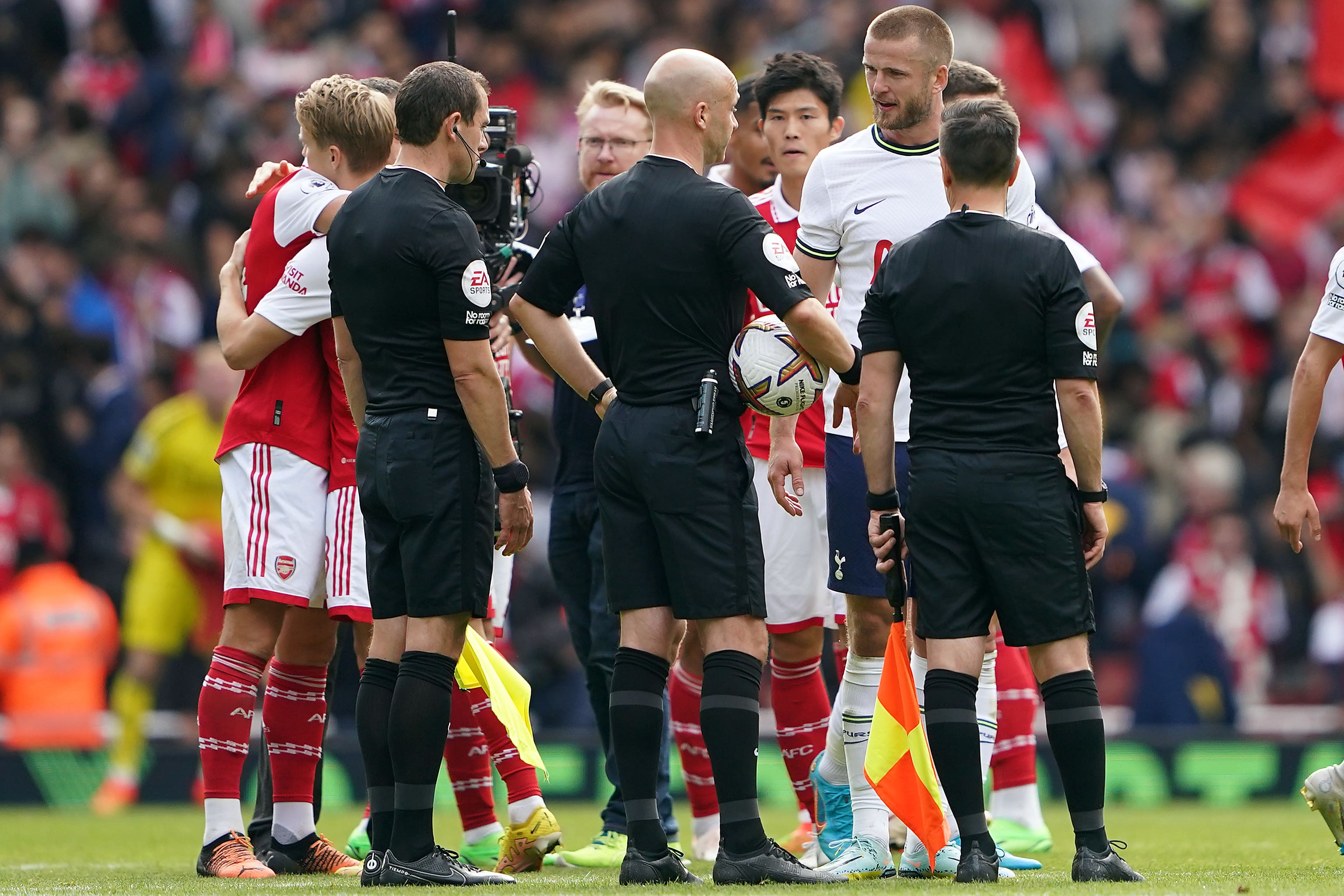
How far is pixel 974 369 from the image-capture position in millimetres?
5797

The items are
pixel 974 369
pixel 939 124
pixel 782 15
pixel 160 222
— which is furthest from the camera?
pixel 782 15

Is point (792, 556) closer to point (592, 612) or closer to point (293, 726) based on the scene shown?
point (592, 612)

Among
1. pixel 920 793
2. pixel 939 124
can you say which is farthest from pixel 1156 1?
pixel 920 793

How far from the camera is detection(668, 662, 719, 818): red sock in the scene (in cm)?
769

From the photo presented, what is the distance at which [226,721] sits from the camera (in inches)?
268

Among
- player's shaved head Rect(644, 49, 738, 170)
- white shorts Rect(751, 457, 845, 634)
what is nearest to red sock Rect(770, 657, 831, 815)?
white shorts Rect(751, 457, 845, 634)

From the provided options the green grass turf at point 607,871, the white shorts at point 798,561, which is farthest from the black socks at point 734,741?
the white shorts at point 798,561

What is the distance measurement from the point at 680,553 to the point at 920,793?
1.08m

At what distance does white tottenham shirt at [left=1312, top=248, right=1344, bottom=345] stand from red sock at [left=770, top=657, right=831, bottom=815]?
87.0 inches

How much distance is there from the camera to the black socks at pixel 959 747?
18.9ft

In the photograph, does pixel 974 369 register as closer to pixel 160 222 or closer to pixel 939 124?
pixel 939 124

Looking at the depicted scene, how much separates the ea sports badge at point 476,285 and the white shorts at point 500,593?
2.01 m

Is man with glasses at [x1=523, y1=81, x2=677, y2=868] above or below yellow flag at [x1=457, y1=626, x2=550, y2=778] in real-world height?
above

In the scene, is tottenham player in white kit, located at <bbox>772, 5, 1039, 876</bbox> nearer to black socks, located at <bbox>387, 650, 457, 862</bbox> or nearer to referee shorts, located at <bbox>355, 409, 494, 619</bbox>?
referee shorts, located at <bbox>355, 409, 494, 619</bbox>
